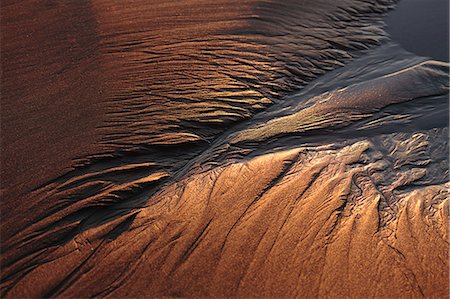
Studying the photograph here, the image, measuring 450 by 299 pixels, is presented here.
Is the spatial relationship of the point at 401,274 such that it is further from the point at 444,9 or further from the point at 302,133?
the point at 444,9

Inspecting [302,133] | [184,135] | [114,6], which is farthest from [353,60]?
[114,6]

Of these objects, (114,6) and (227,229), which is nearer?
(227,229)

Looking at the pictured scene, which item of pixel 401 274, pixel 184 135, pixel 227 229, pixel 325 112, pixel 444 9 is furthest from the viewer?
pixel 444 9

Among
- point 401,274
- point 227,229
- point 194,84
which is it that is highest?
point 194,84

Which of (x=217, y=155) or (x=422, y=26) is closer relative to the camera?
(x=217, y=155)

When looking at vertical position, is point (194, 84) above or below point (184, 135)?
above

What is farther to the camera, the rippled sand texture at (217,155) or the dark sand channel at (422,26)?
the dark sand channel at (422,26)

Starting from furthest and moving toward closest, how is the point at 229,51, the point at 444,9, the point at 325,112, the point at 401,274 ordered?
the point at 444,9 < the point at 229,51 < the point at 325,112 < the point at 401,274

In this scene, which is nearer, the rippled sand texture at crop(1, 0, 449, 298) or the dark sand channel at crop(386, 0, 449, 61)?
the rippled sand texture at crop(1, 0, 449, 298)
